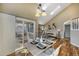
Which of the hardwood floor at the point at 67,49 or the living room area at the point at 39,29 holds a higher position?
the living room area at the point at 39,29

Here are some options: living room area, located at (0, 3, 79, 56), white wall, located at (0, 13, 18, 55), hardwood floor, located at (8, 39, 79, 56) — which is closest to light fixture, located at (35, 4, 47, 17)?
living room area, located at (0, 3, 79, 56)

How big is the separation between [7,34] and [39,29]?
1.87 ft

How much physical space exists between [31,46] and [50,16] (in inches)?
25.1

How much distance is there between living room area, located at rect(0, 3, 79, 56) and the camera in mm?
2236

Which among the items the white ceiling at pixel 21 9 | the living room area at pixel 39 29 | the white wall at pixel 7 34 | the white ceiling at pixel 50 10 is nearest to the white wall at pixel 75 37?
the living room area at pixel 39 29

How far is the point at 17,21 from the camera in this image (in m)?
2.27

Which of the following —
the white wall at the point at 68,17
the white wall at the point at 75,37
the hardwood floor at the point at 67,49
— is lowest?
the hardwood floor at the point at 67,49

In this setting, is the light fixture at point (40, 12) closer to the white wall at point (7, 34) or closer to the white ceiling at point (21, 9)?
the white ceiling at point (21, 9)

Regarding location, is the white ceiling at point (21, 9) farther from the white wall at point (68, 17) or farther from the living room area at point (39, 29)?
the white wall at point (68, 17)

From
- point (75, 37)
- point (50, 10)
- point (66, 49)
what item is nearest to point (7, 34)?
point (50, 10)

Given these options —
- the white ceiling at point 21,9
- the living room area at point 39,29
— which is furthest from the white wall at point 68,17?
the white ceiling at point 21,9

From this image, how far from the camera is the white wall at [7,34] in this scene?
7.29 feet

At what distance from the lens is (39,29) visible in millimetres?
2336

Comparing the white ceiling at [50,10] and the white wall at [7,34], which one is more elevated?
the white ceiling at [50,10]
